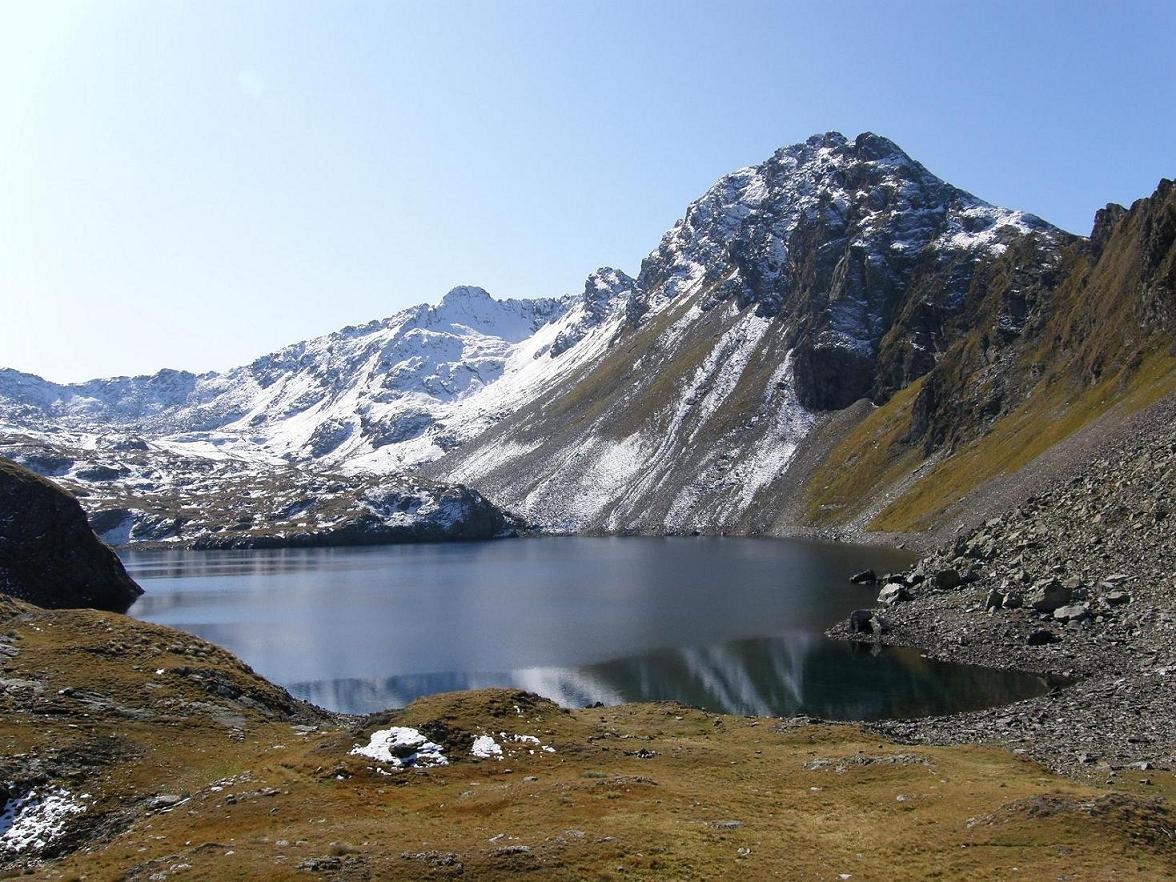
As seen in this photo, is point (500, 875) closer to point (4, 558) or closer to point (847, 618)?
point (847, 618)

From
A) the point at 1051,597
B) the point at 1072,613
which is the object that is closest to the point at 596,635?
the point at 1051,597

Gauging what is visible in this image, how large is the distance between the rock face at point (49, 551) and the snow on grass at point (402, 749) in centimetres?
9280

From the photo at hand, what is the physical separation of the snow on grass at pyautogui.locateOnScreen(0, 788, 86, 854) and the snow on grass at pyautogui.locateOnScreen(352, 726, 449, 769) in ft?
33.4

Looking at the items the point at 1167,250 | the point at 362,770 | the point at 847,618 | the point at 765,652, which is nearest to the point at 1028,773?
the point at 362,770

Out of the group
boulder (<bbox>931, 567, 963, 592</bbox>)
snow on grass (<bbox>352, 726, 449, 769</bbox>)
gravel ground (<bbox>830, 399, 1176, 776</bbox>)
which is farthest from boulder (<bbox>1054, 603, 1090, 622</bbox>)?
snow on grass (<bbox>352, 726, 449, 769</bbox>)

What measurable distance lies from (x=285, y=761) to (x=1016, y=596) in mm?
61089

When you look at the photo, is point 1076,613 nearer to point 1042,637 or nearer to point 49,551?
point 1042,637

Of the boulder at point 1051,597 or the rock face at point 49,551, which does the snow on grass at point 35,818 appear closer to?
the boulder at point 1051,597

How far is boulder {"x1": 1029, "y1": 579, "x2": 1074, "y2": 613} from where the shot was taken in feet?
222

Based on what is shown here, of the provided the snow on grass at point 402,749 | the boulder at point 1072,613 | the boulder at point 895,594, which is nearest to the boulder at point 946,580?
the boulder at point 895,594

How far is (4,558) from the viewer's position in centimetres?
10844

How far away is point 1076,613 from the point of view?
64.7 metres

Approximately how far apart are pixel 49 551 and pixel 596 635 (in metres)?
80.8

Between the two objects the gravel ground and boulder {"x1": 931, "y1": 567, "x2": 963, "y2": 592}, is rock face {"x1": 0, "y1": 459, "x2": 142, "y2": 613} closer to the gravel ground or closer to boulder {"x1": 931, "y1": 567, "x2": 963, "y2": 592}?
the gravel ground
